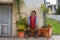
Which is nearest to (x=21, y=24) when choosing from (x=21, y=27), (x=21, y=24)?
(x=21, y=24)

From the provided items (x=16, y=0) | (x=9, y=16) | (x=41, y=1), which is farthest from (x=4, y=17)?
(x=41, y=1)

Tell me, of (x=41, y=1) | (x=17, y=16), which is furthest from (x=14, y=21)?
(x=41, y=1)

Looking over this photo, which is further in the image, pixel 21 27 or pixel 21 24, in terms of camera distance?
pixel 21 24

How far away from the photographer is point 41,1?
9.73 m

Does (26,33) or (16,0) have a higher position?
(16,0)

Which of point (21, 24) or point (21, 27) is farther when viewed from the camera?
point (21, 24)

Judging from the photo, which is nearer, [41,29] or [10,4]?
[41,29]

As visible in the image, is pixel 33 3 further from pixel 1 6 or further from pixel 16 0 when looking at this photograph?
pixel 1 6

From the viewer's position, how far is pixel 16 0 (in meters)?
9.20

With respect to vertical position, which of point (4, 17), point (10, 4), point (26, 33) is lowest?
point (26, 33)

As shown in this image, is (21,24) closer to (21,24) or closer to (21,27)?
(21,24)

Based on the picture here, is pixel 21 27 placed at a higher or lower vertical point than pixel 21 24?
→ lower

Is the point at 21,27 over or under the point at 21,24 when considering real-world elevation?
under

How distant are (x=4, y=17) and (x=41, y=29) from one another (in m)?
2.00
